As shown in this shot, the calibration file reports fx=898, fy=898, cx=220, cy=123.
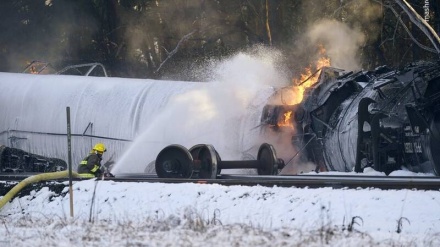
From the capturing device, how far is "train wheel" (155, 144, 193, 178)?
777 inches

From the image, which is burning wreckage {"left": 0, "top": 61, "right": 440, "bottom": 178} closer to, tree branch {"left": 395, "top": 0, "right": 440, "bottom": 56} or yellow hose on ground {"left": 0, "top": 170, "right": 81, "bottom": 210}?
yellow hose on ground {"left": 0, "top": 170, "right": 81, "bottom": 210}

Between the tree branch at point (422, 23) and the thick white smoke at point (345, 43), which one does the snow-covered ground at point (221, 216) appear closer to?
the tree branch at point (422, 23)

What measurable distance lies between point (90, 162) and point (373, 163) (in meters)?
6.16

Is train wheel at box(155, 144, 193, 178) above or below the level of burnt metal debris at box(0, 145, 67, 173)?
below

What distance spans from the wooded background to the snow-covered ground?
26108mm

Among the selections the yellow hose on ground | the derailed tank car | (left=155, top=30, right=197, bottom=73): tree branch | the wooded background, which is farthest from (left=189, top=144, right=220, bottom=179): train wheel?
(left=155, top=30, right=197, bottom=73): tree branch

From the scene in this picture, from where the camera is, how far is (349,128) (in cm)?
2064

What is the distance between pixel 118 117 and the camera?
2908 cm

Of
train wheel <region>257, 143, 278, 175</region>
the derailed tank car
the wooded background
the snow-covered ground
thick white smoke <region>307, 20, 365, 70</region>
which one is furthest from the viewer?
the wooded background

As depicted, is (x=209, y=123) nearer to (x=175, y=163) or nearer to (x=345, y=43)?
(x=175, y=163)

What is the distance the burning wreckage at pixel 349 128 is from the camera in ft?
57.5

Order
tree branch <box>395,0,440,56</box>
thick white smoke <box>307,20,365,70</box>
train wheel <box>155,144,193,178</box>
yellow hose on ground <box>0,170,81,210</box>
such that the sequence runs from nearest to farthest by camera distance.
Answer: yellow hose on ground <box>0,170,81,210</box>, train wheel <box>155,144,193,178</box>, tree branch <box>395,0,440,56</box>, thick white smoke <box>307,20,365,70</box>

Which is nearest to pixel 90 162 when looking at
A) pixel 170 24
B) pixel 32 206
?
pixel 32 206

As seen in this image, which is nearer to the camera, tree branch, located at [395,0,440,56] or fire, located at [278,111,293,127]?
fire, located at [278,111,293,127]
